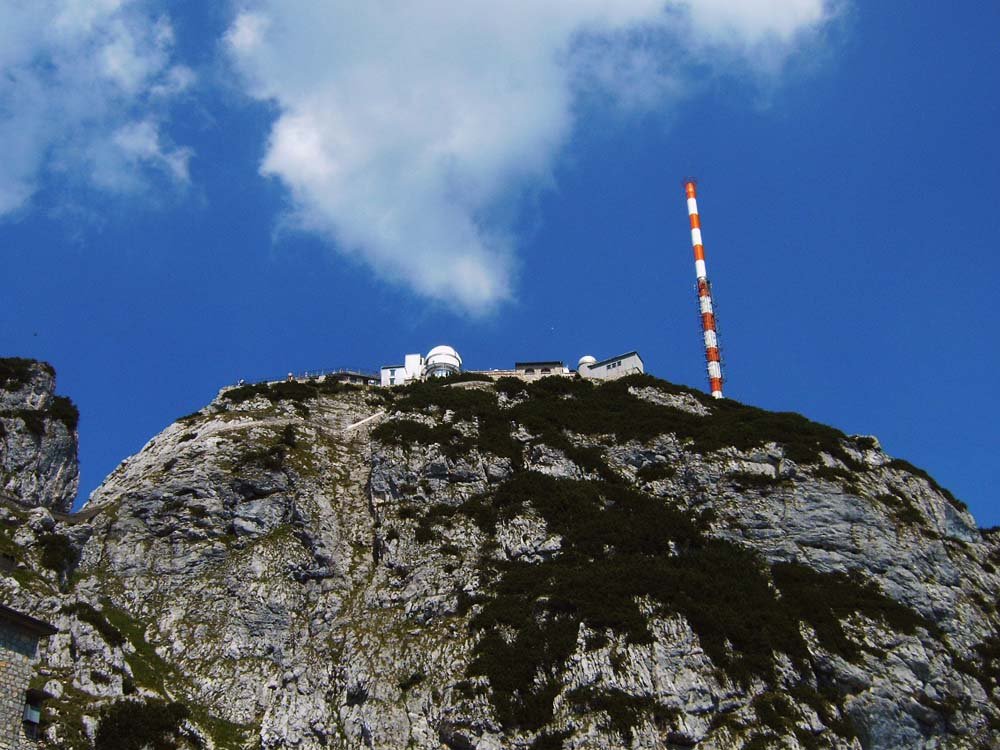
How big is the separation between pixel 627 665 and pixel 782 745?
946 cm

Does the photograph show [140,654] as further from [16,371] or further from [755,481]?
[755,481]

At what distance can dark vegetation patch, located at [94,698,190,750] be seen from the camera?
5109 cm

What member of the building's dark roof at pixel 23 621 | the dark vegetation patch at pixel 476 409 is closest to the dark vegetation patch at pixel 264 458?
the dark vegetation patch at pixel 476 409

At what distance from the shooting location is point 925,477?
82625 millimetres

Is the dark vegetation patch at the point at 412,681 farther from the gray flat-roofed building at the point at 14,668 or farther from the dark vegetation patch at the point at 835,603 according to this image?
the gray flat-roofed building at the point at 14,668

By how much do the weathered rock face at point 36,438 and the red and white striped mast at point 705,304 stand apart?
5812 centimetres

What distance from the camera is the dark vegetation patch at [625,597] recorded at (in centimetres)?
6028

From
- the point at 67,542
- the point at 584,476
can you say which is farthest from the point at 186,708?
the point at 584,476

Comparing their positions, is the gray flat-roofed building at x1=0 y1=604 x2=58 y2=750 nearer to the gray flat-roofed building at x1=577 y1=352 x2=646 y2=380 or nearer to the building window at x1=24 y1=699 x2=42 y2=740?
the building window at x1=24 y1=699 x2=42 y2=740

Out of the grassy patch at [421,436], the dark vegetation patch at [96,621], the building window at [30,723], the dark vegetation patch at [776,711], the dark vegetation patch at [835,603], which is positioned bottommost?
the building window at [30,723]

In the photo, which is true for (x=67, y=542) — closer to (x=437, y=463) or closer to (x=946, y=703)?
(x=437, y=463)

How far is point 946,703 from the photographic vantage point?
61.4 meters

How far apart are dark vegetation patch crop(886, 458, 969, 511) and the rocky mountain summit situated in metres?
0.63

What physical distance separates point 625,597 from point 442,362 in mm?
50935
